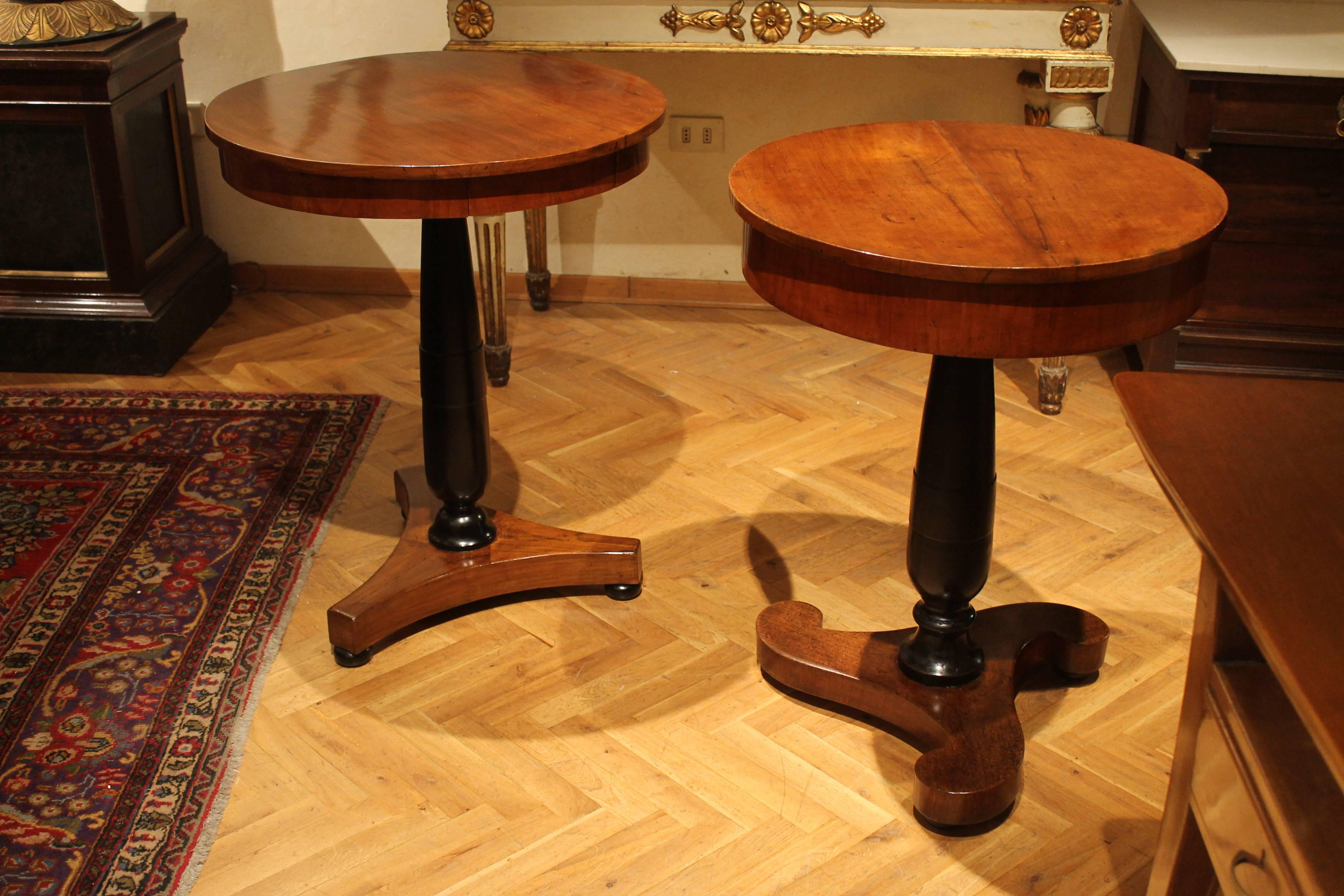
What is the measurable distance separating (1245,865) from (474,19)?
227 centimetres

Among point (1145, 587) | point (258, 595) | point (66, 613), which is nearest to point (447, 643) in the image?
point (258, 595)

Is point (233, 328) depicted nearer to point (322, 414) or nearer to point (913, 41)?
point (322, 414)

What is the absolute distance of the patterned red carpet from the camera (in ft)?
5.50

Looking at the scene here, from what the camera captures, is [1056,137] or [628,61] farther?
[628,61]

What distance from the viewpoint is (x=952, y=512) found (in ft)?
5.50

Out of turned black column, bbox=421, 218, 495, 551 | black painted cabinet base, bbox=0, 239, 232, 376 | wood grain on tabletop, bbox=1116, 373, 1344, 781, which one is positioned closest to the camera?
wood grain on tabletop, bbox=1116, 373, 1344, 781

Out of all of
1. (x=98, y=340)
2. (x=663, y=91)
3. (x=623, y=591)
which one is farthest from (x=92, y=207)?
(x=623, y=591)

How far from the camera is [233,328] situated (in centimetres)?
333

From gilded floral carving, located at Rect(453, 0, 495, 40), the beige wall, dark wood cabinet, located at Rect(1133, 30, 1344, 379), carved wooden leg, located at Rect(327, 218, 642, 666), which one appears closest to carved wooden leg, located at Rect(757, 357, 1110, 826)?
carved wooden leg, located at Rect(327, 218, 642, 666)

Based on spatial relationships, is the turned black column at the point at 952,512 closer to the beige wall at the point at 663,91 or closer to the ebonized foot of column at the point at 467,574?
the ebonized foot of column at the point at 467,574

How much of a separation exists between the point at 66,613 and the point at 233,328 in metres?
1.34

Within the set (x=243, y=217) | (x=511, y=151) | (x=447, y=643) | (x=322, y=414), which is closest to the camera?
(x=511, y=151)

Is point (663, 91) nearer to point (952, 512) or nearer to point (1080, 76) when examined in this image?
point (1080, 76)

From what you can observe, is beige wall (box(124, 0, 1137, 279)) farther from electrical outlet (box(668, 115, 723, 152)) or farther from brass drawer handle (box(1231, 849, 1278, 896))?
brass drawer handle (box(1231, 849, 1278, 896))
